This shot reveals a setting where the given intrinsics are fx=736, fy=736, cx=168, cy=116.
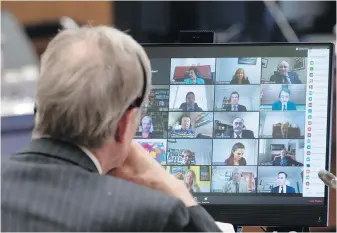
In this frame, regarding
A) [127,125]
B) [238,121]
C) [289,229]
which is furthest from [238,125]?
[127,125]

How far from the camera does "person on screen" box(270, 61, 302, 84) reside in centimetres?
155

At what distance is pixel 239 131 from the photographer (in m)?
1.55

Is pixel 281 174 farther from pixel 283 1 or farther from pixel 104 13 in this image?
pixel 104 13

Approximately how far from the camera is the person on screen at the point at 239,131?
155 cm

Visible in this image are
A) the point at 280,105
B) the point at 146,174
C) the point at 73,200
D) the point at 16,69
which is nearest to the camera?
the point at 73,200

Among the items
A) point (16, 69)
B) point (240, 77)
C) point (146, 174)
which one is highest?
point (16, 69)

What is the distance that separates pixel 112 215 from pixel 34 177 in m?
0.14

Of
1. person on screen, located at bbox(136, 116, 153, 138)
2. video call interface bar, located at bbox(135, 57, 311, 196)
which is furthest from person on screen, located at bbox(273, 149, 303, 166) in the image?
person on screen, located at bbox(136, 116, 153, 138)

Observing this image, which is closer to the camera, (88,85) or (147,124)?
(88,85)

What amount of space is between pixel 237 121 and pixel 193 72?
14cm

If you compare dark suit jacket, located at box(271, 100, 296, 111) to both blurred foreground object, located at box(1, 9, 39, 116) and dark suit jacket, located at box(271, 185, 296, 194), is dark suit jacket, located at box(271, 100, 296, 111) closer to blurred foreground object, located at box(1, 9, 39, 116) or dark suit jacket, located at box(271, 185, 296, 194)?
dark suit jacket, located at box(271, 185, 296, 194)

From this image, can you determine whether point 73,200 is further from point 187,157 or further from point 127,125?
point 187,157

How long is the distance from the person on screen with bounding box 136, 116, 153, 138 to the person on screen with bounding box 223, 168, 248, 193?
0.64ft

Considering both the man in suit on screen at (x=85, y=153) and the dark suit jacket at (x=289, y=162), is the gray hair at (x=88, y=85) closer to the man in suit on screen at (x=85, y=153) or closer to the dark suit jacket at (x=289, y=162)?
the man in suit on screen at (x=85, y=153)
